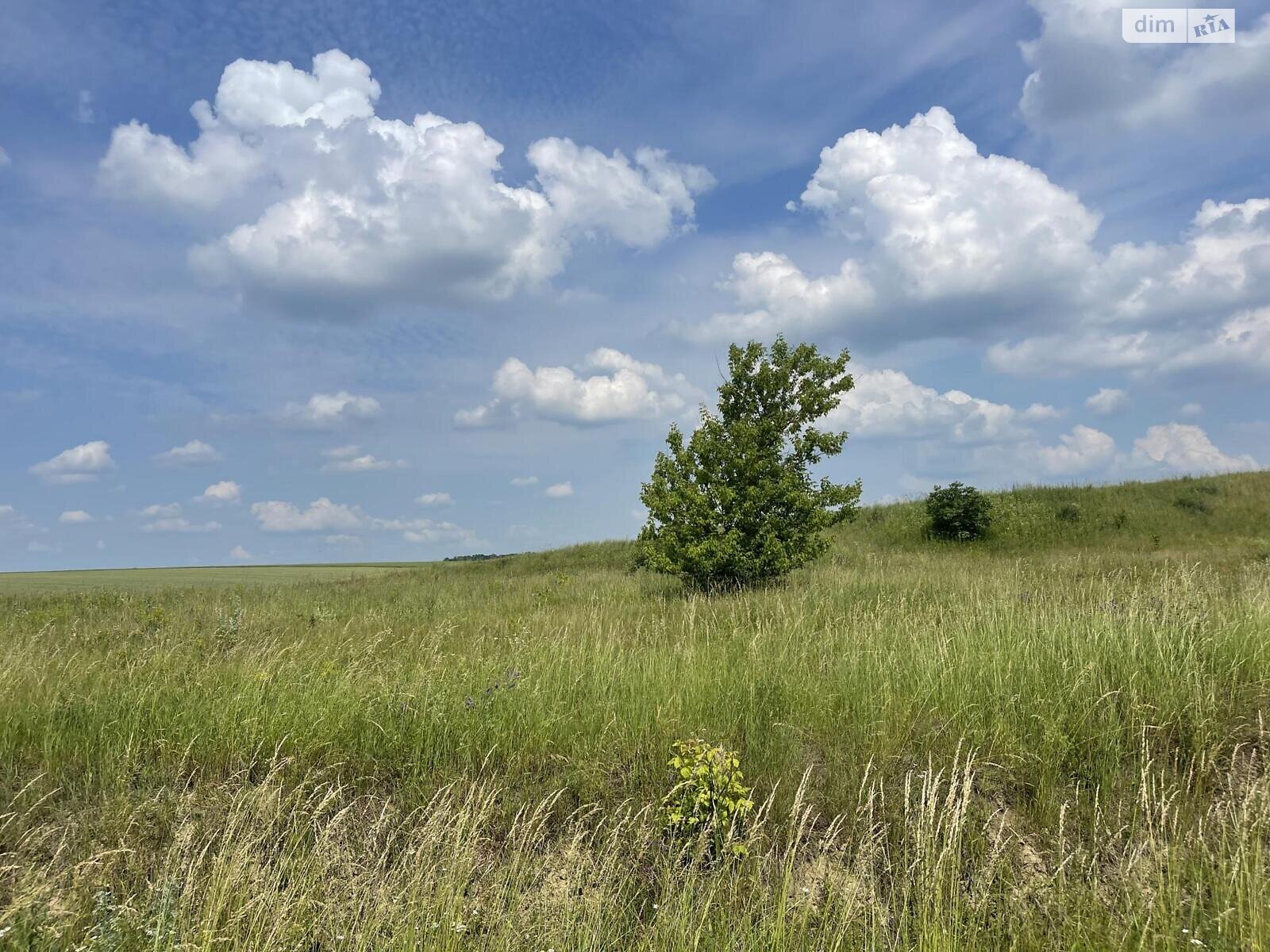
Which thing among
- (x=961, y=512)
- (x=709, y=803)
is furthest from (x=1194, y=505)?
(x=709, y=803)

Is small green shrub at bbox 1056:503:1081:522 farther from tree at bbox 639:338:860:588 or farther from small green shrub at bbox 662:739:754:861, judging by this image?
small green shrub at bbox 662:739:754:861

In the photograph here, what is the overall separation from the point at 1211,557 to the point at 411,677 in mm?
19970

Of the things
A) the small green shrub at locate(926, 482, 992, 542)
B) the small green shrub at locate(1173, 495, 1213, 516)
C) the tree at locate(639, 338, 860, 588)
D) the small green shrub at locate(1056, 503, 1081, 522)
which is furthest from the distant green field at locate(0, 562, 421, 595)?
the small green shrub at locate(1173, 495, 1213, 516)

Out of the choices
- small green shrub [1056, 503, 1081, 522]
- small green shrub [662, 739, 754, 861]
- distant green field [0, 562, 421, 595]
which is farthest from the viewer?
small green shrub [1056, 503, 1081, 522]

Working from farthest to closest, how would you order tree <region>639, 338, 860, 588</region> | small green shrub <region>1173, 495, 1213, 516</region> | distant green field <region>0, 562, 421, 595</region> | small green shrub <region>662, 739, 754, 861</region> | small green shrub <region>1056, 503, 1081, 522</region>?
1. small green shrub <region>1056, 503, 1081, 522</region>
2. small green shrub <region>1173, 495, 1213, 516</region>
3. distant green field <region>0, 562, 421, 595</region>
4. tree <region>639, 338, 860, 588</region>
5. small green shrub <region>662, 739, 754, 861</region>

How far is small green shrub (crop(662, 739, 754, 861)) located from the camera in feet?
11.6

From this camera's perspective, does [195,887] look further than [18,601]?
No

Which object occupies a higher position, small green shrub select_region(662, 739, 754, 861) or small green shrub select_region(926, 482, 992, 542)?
small green shrub select_region(926, 482, 992, 542)

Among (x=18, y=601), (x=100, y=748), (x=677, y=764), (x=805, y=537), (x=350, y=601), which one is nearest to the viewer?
(x=677, y=764)

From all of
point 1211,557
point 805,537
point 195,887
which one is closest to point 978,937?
point 195,887

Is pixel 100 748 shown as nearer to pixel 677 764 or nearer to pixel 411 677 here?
pixel 411 677

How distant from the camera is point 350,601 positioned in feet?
49.2

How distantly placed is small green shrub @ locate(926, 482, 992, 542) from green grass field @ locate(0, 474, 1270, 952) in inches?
665

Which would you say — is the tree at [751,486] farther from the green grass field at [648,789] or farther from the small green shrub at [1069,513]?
→ the small green shrub at [1069,513]
